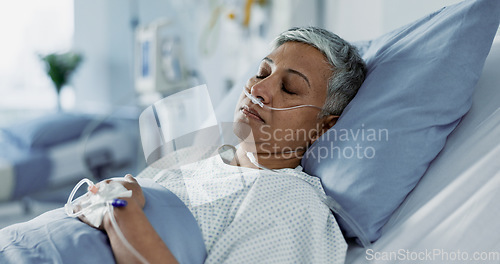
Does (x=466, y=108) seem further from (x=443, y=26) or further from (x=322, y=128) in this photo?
(x=322, y=128)

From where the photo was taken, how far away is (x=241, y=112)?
1.27 m

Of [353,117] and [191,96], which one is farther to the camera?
[191,96]

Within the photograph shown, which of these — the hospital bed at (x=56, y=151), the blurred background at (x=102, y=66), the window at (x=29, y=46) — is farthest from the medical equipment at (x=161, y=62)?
the window at (x=29, y=46)

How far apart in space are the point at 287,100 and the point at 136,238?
0.57 meters

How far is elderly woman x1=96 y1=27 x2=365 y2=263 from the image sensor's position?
95 cm

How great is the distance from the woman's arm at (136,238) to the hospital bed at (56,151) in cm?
187

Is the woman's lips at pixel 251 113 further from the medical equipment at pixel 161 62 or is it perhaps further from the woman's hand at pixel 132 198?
the medical equipment at pixel 161 62

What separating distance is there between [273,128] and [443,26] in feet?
1.70

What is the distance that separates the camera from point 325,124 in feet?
4.29

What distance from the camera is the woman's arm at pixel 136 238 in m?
0.90

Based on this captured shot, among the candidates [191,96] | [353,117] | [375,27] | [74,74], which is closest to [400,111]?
[353,117]

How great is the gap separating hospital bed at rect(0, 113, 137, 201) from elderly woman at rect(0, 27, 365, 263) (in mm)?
1746

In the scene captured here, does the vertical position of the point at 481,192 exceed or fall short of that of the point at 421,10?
it falls short

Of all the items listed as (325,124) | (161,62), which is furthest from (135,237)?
(161,62)
